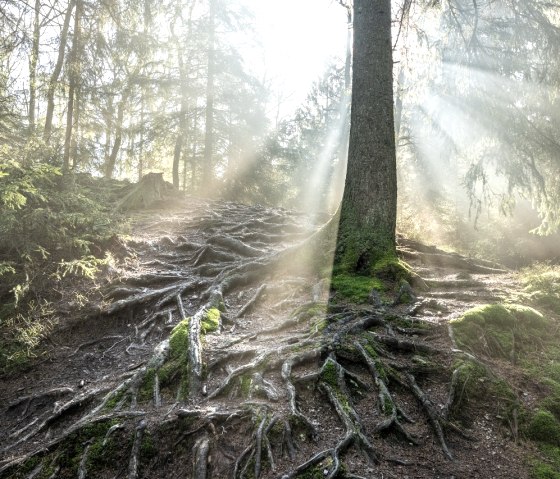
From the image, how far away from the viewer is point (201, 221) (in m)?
10.8

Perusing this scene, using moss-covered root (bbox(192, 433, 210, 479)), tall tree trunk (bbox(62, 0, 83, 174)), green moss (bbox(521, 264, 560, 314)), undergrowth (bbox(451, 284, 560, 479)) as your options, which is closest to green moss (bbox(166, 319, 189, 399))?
moss-covered root (bbox(192, 433, 210, 479))

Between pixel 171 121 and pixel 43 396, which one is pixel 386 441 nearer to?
pixel 43 396

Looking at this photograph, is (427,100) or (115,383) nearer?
(115,383)

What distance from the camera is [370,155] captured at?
246 inches

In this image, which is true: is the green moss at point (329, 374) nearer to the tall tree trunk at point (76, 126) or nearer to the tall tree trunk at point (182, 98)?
the tall tree trunk at point (76, 126)

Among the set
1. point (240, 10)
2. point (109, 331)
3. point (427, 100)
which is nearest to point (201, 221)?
point (109, 331)

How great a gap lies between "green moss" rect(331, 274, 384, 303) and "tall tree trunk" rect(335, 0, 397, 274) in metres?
0.24

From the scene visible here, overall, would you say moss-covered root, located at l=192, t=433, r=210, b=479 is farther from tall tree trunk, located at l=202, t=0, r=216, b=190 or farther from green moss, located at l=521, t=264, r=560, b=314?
tall tree trunk, located at l=202, t=0, r=216, b=190

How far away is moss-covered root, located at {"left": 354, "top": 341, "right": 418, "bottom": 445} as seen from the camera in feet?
10.2

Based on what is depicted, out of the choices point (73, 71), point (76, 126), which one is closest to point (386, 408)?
point (73, 71)

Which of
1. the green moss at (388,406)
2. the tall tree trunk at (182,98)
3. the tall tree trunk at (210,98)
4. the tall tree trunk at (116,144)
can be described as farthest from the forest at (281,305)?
the tall tree trunk at (210,98)

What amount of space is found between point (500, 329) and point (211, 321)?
3.59 meters

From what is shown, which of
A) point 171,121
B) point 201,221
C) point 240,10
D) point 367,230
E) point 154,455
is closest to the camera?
point 154,455

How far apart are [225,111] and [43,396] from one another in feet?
60.5
